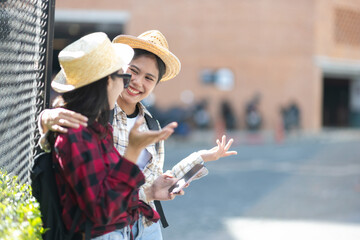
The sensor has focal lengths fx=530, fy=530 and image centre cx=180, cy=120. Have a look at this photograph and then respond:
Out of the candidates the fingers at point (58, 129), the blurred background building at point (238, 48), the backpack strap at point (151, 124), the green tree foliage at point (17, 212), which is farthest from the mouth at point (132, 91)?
the blurred background building at point (238, 48)

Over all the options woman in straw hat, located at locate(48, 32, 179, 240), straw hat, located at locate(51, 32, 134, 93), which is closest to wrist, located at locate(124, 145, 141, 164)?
woman in straw hat, located at locate(48, 32, 179, 240)

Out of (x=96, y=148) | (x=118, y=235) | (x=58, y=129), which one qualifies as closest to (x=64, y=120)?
(x=58, y=129)

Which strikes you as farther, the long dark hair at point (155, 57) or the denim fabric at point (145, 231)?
the long dark hair at point (155, 57)

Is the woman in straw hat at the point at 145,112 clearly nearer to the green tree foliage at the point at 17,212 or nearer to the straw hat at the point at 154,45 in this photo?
the straw hat at the point at 154,45

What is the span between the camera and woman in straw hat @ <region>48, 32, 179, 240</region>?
6.20ft

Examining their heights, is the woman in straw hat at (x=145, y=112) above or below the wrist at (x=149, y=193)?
above

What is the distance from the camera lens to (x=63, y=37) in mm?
31766

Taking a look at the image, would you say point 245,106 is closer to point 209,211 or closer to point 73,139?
point 209,211

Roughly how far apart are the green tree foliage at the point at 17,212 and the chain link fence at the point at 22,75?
0.67ft

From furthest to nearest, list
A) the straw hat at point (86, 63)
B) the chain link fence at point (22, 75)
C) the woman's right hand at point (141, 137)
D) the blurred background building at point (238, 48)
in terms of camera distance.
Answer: the blurred background building at point (238, 48) → the chain link fence at point (22, 75) → the straw hat at point (86, 63) → the woman's right hand at point (141, 137)

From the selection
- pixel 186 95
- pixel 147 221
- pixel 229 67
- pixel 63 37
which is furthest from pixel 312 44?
pixel 147 221

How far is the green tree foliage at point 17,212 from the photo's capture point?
177 centimetres

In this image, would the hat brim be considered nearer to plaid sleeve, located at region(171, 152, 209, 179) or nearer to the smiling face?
the smiling face

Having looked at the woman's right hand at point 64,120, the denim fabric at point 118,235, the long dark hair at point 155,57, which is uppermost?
the long dark hair at point 155,57
